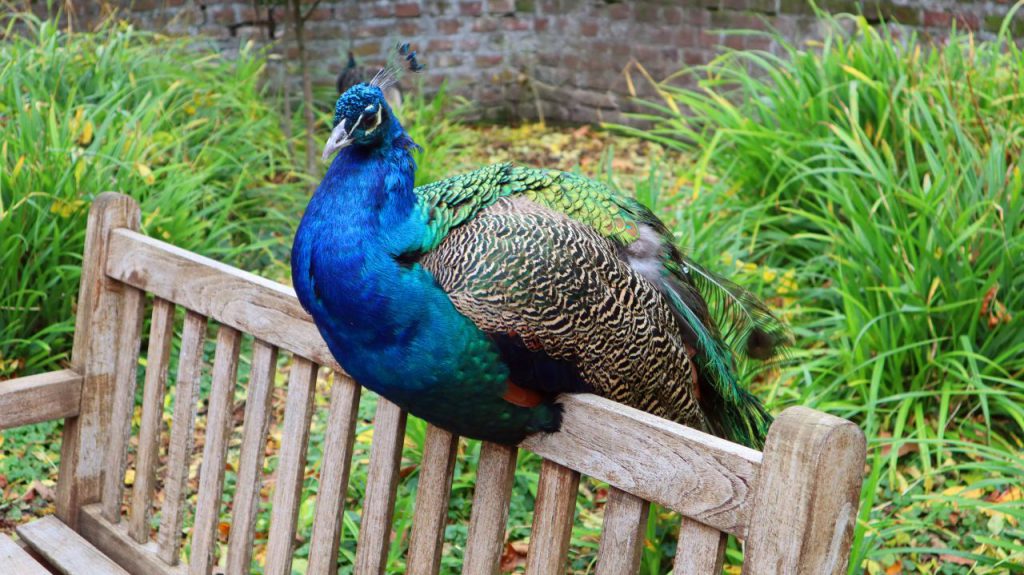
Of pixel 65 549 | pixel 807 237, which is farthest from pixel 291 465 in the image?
pixel 807 237

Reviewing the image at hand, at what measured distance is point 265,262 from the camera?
4.34 m

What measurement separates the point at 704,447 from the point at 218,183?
3.43m

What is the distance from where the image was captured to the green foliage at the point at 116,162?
3.44 meters

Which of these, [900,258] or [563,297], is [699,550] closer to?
[563,297]

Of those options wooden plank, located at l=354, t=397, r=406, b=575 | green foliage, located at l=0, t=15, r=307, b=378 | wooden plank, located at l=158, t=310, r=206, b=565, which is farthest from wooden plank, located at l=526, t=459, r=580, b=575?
green foliage, located at l=0, t=15, r=307, b=378

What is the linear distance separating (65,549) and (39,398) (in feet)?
1.14

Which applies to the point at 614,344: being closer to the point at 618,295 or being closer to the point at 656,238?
the point at 618,295

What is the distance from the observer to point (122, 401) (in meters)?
2.32

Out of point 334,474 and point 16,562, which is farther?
point 16,562

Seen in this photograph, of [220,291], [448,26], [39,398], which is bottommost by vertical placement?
[39,398]

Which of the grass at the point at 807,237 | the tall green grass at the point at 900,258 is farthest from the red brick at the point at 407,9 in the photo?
the tall green grass at the point at 900,258

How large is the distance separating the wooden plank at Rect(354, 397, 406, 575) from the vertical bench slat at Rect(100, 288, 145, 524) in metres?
0.76

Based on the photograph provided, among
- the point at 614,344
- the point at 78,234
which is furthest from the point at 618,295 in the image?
the point at 78,234

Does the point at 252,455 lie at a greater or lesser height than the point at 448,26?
lesser
